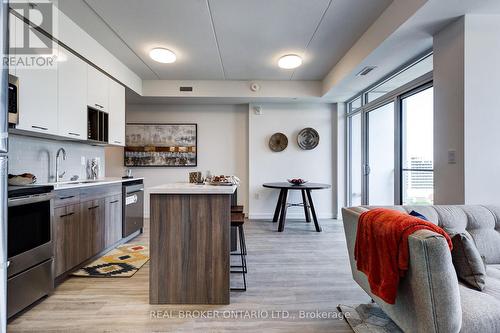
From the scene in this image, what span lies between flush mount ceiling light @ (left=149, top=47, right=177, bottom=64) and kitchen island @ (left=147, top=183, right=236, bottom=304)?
7.31ft


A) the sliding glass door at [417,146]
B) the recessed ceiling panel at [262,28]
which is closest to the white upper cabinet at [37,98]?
the recessed ceiling panel at [262,28]

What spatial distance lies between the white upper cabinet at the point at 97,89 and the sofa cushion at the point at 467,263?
148 inches

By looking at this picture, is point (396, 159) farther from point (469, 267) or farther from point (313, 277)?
point (469, 267)

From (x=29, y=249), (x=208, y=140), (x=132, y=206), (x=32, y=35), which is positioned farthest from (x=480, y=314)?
(x=208, y=140)

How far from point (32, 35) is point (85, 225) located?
1859mm

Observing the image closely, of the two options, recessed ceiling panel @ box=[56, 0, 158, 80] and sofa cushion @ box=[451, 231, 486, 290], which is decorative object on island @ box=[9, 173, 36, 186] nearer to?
recessed ceiling panel @ box=[56, 0, 158, 80]

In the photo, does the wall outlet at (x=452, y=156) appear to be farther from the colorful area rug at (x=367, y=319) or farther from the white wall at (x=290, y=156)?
the white wall at (x=290, y=156)

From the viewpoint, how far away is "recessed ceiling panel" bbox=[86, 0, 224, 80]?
2.51 meters

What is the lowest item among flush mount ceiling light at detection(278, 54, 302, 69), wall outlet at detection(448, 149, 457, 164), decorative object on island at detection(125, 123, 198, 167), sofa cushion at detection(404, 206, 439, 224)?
sofa cushion at detection(404, 206, 439, 224)

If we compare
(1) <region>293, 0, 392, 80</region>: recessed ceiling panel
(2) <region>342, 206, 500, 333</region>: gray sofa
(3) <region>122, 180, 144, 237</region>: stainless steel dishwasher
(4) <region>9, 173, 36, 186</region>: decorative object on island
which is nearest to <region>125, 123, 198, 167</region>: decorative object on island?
(3) <region>122, 180, 144, 237</region>: stainless steel dishwasher

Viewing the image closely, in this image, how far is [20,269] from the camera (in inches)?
72.8

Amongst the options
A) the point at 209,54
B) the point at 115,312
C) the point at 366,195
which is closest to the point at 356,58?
the point at 209,54

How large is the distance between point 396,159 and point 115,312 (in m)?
3.63

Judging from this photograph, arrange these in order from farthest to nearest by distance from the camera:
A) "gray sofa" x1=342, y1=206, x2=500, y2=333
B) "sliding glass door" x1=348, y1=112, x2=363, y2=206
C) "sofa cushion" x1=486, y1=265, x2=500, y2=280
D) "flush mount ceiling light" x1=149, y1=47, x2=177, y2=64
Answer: "sliding glass door" x1=348, y1=112, x2=363, y2=206 < "flush mount ceiling light" x1=149, y1=47, x2=177, y2=64 < "sofa cushion" x1=486, y1=265, x2=500, y2=280 < "gray sofa" x1=342, y1=206, x2=500, y2=333
